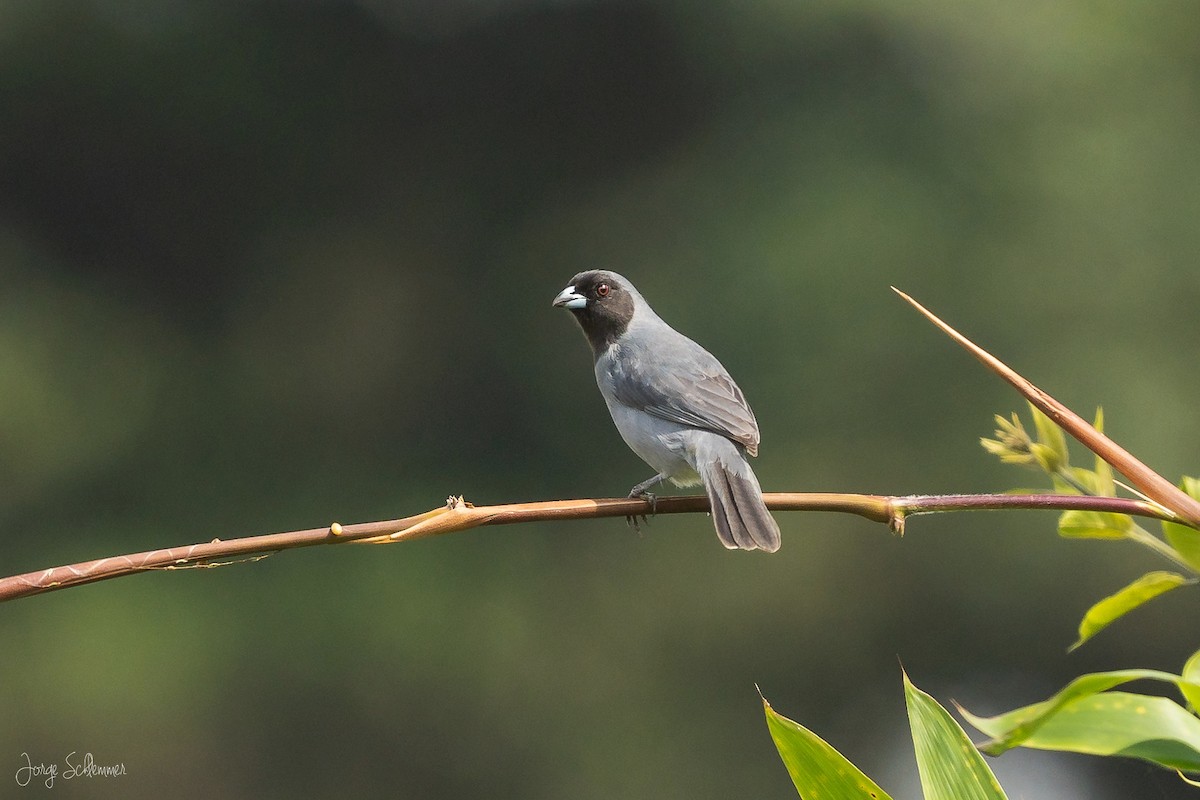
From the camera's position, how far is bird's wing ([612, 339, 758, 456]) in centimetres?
403

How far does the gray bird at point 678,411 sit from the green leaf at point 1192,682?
80.2 inches

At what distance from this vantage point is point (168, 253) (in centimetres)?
1582

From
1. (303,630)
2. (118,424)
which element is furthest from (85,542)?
(303,630)

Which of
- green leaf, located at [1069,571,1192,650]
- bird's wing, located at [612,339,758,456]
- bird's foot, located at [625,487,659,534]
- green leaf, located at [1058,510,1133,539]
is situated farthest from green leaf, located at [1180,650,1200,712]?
bird's wing, located at [612,339,758,456]

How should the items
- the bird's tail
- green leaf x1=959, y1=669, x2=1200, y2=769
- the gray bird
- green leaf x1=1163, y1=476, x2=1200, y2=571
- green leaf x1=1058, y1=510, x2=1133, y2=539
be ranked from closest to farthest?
1. green leaf x1=959, y1=669, x2=1200, y2=769
2. green leaf x1=1163, y1=476, x2=1200, y2=571
3. green leaf x1=1058, y1=510, x2=1133, y2=539
4. the bird's tail
5. the gray bird

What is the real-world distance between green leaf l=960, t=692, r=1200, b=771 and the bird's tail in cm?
204

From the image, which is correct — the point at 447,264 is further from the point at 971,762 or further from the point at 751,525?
the point at 971,762

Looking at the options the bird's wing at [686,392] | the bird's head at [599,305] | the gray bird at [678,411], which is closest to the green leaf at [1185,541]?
the gray bird at [678,411]

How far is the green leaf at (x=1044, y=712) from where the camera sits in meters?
1.05

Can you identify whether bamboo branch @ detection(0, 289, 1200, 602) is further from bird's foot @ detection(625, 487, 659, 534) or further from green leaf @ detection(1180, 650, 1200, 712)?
bird's foot @ detection(625, 487, 659, 534)

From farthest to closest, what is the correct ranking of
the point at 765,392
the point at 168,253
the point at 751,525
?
the point at 168,253
the point at 765,392
the point at 751,525

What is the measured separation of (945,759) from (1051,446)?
0.56 meters

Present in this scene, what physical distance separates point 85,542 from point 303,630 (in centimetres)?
276

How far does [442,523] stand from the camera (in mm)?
1563
